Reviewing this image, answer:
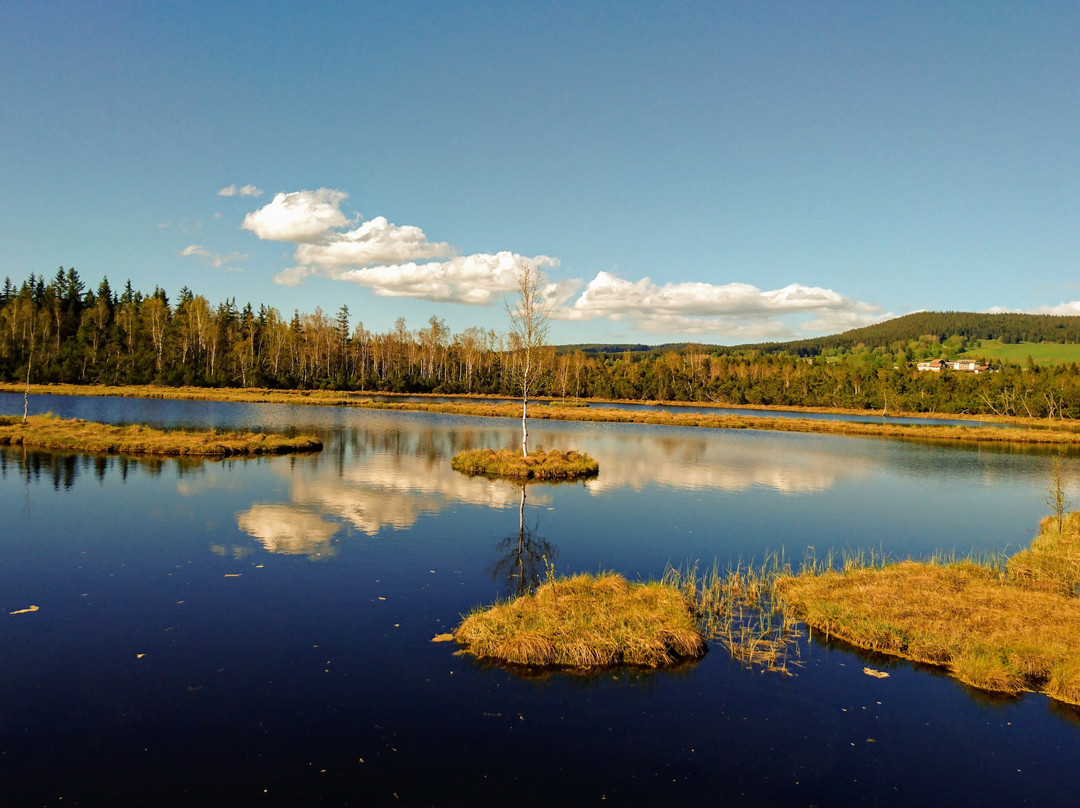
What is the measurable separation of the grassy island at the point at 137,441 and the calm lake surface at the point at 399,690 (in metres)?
13.7

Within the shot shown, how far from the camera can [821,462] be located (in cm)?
5000

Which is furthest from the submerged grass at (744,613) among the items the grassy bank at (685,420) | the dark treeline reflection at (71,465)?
the grassy bank at (685,420)

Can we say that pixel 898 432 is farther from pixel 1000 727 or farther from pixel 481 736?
pixel 481 736

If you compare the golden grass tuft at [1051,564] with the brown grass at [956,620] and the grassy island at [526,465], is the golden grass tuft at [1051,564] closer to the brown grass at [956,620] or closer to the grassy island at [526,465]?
Result: the brown grass at [956,620]

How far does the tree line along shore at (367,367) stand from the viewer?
114 meters

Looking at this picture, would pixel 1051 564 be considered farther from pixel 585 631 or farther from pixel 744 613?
pixel 585 631

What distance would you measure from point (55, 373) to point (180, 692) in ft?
397

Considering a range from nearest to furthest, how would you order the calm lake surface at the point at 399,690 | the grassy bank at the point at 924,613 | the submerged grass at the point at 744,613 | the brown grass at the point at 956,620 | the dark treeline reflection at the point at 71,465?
the calm lake surface at the point at 399,690, the brown grass at the point at 956,620, the grassy bank at the point at 924,613, the submerged grass at the point at 744,613, the dark treeline reflection at the point at 71,465

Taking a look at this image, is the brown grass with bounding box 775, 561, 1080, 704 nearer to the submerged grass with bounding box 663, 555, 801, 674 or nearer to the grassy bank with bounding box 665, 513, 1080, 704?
the grassy bank with bounding box 665, 513, 1080, 704

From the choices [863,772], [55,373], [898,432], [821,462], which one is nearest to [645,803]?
[863,772]

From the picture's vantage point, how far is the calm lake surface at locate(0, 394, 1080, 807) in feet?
31.4

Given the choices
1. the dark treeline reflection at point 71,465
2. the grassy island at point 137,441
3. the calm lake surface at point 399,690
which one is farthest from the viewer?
the grassy island at point 137,441

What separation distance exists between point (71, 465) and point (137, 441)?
6874 mm

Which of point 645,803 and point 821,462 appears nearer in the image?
point 645,803
